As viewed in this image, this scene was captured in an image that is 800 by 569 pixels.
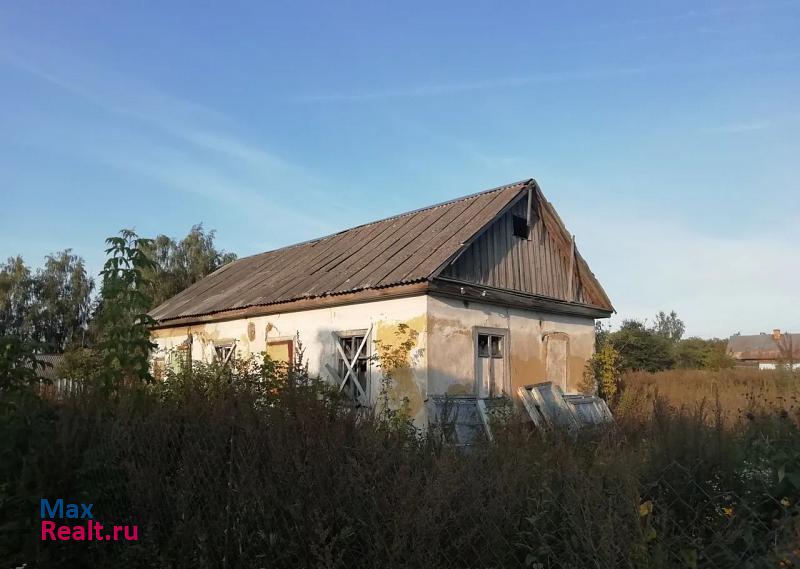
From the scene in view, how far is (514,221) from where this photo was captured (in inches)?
492

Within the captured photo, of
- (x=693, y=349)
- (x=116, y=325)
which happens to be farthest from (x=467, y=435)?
(x=693, y=349)

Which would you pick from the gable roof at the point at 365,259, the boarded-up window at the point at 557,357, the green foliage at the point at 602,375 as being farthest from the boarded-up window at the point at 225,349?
the green foliage at the point at 602,375

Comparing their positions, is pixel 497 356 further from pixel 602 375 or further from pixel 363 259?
pixel 602 375

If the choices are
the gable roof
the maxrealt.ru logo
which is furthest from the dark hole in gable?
the maxrealt.ru logo

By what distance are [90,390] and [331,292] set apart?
5.62 meters

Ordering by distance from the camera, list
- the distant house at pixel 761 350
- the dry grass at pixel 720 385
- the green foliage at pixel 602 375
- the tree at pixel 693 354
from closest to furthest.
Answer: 1. the distant house at pixel 761 350
2. the dry grass at pixel 720 385
3. the green foliage at pixel 602 375
4. the tree at pixel 693 354

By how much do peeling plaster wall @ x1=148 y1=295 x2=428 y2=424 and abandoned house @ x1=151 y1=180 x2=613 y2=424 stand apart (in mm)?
23

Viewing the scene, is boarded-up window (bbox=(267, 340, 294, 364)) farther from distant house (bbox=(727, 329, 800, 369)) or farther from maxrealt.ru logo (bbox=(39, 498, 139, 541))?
distant house (bbox=(727, 329, 800, 369))

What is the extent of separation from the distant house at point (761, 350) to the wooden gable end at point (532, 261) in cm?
452

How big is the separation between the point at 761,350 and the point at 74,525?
61.9 m

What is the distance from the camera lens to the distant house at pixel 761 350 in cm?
767

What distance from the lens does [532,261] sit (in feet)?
41.8

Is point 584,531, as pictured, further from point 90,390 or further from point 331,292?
point 331,292

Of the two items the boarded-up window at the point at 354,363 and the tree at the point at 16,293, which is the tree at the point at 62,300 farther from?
the boarded-up window at the point at 354,363
